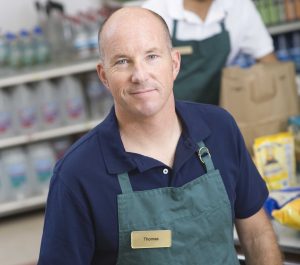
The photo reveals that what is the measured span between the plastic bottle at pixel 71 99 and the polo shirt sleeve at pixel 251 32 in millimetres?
1513

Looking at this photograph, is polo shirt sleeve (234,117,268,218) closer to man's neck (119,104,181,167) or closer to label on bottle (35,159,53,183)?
man's neck (119,104,181,167)

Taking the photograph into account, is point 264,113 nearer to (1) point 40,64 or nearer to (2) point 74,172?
(2) point 74,172

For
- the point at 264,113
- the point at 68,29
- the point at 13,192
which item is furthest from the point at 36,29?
the point at 264,113

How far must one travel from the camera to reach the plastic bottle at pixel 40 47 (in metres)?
4.24

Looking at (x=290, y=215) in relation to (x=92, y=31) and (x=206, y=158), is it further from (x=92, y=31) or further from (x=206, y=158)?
(x=92, y=31)

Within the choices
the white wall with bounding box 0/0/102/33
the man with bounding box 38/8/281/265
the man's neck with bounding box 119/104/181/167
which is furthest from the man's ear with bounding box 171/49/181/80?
the white wall with bounding box 0/0/102/33

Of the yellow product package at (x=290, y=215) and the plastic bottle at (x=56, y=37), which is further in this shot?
the plastic bottle at (x=56, y=37)

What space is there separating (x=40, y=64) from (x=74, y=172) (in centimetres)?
284

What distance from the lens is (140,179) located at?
161 cm

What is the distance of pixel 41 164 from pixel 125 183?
2889mm

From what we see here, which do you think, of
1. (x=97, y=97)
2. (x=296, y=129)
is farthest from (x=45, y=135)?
(x=296, y=129)

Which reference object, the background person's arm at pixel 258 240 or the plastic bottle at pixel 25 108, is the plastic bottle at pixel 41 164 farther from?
the background person's arm at pixel 258 240

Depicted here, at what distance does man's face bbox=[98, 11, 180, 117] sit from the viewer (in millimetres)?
1528

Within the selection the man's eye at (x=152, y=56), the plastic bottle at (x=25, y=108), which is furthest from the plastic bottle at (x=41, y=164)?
the man's eye at (x=152, y=56)
